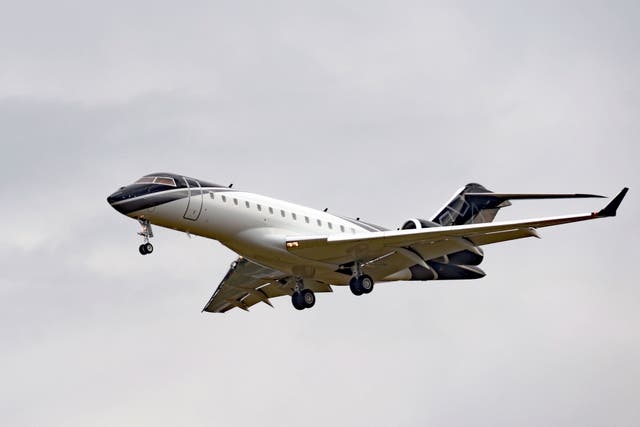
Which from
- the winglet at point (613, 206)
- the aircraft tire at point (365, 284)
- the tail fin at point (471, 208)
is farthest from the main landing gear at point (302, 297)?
the winglet at point (613, 206)

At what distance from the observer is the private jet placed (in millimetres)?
37625

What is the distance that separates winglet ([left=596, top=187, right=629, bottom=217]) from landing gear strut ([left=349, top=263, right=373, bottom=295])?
885 centimetres

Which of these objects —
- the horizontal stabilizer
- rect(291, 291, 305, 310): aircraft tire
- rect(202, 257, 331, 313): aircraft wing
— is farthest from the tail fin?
rect(291, 291, 305, 310): aircraft tire

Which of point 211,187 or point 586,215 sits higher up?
point 211,187

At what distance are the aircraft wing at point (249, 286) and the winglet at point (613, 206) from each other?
38.7 ft

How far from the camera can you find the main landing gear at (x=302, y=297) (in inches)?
1673

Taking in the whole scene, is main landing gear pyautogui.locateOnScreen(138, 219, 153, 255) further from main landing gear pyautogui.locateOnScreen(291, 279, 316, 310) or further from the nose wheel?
main landing gear pyautogui.locateOnScreen(291, 279, 316, 310)

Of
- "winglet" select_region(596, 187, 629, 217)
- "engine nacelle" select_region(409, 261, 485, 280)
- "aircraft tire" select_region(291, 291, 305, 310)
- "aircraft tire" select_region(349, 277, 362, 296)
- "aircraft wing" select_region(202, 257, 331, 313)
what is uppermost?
"aircraft wing" select_region(202, 257, 331, 313)

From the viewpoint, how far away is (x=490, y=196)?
146 feet

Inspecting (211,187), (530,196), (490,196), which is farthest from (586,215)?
(211,187)

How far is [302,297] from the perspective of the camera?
42469 millimetres

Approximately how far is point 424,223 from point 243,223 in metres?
→ 6.14

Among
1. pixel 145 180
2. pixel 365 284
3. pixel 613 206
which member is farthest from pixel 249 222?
pixel 613 206

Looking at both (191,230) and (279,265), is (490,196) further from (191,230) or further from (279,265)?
(191,230)
